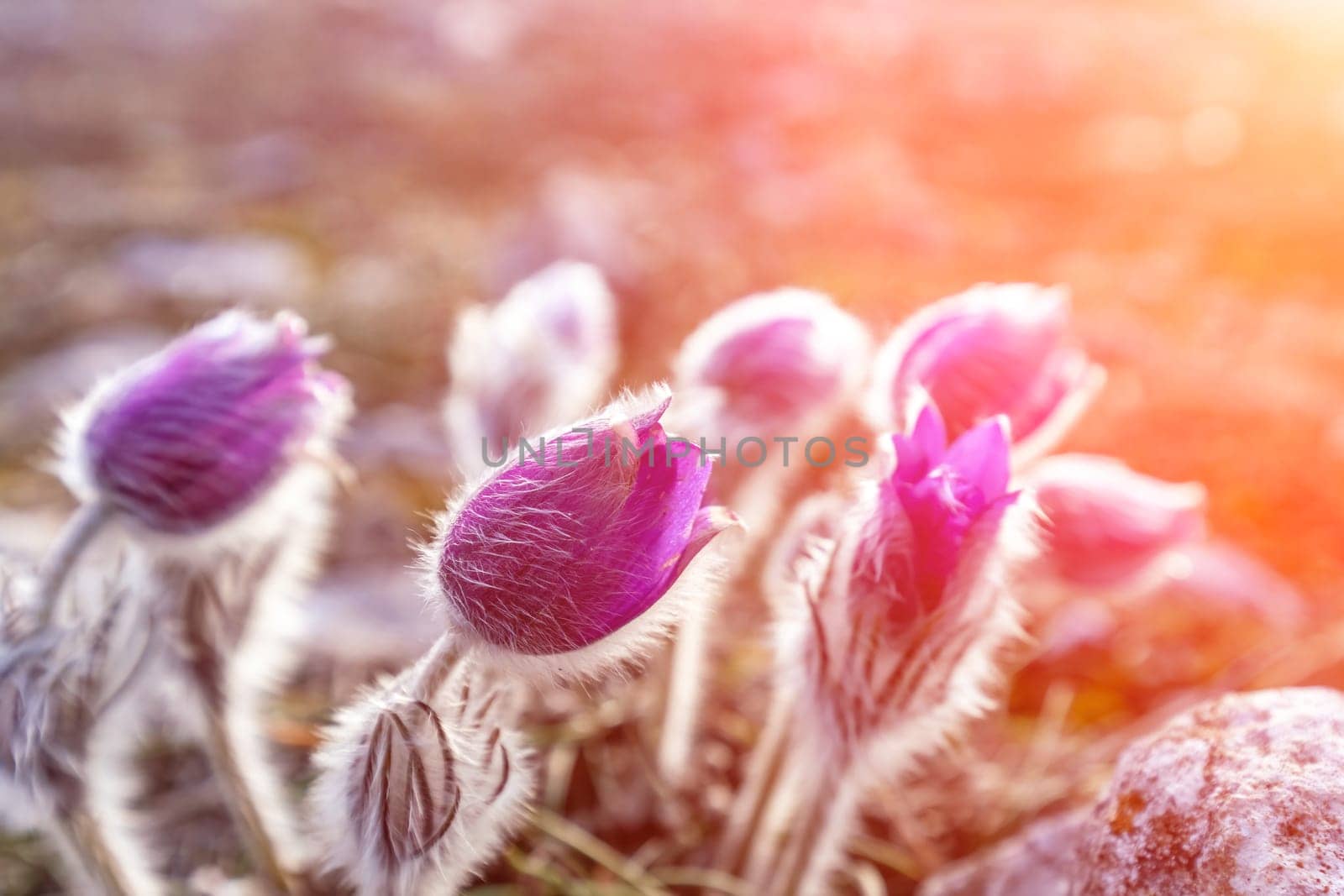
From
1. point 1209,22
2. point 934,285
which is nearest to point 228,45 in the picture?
point 934,285

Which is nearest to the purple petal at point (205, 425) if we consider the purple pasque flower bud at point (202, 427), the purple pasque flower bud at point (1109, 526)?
the purple pasque flower bud at point (202, 427)

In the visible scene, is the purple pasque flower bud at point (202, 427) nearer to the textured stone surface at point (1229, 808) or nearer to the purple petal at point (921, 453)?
the purple petal at point (921, 453)

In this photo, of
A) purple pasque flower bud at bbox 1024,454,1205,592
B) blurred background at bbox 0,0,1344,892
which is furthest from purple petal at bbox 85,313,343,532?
purple pasque flower bud at bbox 1024,454,1205,592

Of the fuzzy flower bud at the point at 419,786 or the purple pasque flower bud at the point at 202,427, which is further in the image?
the purple pasque flower bud at the point at 202,427

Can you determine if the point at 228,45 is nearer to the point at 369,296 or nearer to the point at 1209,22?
the point at 369,296

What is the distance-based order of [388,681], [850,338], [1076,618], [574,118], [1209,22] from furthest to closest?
1. [1209,22]
2. [574,118]
3. [1076,618]
4. [850,338]
5. [388,681]

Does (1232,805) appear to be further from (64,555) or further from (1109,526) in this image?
(64,555)
